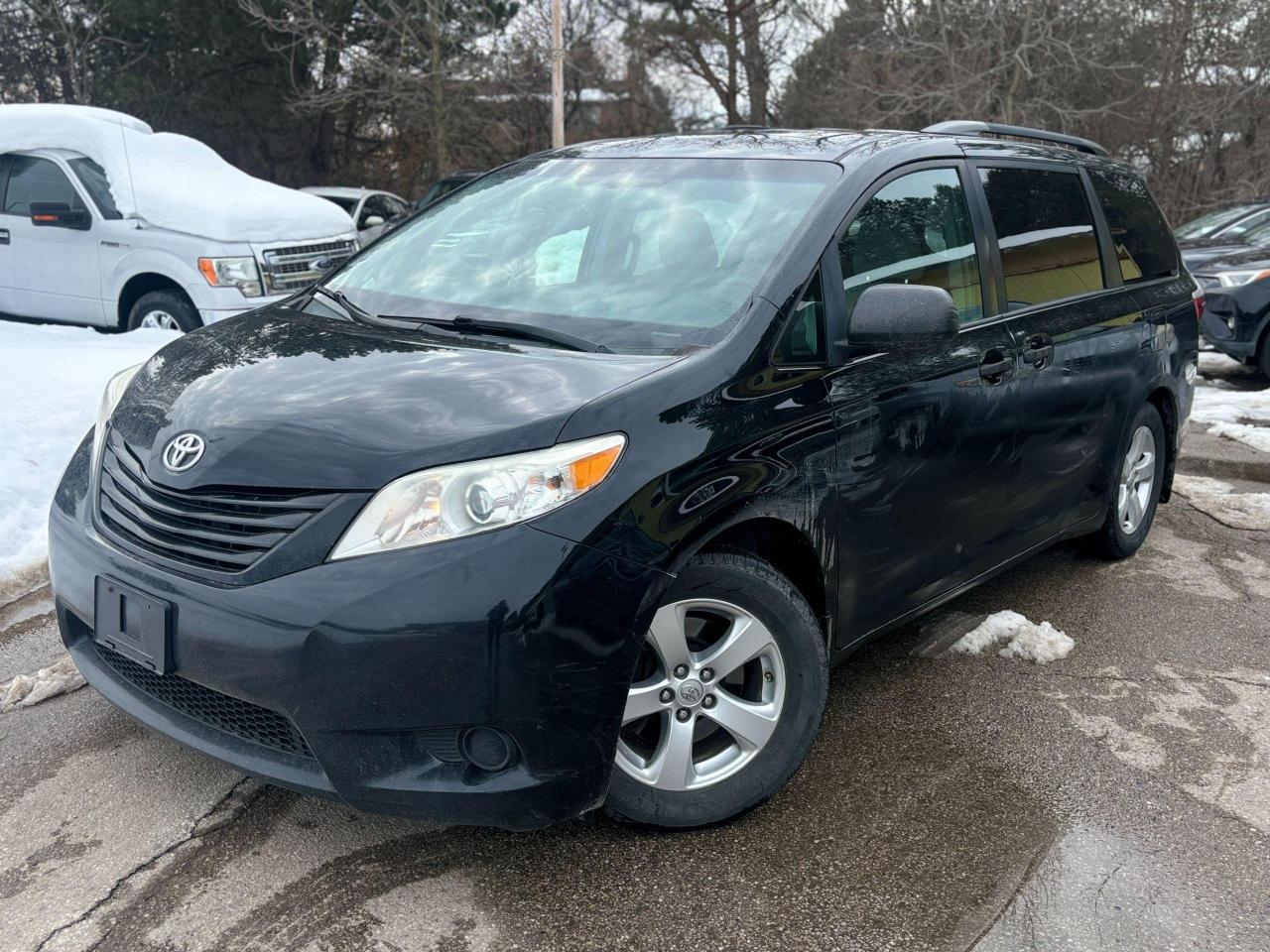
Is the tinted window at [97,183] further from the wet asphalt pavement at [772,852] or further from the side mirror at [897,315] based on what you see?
the side mirror at [897,315]

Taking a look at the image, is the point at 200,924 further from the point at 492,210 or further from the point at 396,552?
the point at 492,210

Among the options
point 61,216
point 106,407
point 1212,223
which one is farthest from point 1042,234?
point 1212,223

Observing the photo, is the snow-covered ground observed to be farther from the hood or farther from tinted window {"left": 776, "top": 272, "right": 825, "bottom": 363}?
tinted window {"left": 776, "top": 272, "right": 825, "bottom": 363}

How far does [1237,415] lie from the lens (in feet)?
26.4

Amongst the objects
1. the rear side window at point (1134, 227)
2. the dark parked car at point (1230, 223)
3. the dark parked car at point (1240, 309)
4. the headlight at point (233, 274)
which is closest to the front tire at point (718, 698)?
the rear side window at point (1134, 227)

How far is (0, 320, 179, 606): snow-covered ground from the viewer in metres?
4.57

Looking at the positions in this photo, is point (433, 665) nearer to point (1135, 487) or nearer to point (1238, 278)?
point (1135, 487)

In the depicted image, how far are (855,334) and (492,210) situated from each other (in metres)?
1.39

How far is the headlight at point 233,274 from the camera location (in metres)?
8.18

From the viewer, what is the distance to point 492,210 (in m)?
3.82

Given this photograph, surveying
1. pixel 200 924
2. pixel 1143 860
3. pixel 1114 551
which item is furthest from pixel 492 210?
pixel 1114 551

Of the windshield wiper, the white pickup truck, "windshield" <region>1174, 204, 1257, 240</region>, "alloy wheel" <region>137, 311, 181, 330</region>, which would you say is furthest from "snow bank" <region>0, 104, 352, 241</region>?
"windshield" <region>1174, 204, 1257, 240</region>

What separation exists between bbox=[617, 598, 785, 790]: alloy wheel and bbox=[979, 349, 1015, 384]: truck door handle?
1.26m

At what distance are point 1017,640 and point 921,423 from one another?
1226mm
